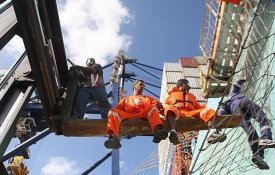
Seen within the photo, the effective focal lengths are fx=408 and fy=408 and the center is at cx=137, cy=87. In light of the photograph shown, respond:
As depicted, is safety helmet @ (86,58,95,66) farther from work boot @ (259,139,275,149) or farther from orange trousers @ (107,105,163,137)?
work boot @ (259,139,275,149)

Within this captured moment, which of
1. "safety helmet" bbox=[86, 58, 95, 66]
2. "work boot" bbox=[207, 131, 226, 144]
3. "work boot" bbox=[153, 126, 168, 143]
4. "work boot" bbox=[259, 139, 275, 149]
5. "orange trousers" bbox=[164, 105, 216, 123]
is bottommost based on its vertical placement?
"work boot" bbox=[259, 139, 275, 149]

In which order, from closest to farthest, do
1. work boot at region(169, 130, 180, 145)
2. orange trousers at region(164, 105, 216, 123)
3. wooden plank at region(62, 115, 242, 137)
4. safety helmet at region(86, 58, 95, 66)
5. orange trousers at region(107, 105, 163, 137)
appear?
work boot at region(169, 130, 180, 145) < orange trousers at region(107, 105, 163, 137) < wooden plank at region(62, 115, 242, 137) < orange trousers at region(164, 105, 216, 123) < safety helmet at region(86, 58, 95, 66)

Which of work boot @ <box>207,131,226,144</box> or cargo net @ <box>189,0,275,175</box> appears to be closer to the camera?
work boot @ <box>207,131,226,144</box>

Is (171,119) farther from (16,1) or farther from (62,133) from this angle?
(16,1)

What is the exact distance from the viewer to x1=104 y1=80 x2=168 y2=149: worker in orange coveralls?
6723 mm

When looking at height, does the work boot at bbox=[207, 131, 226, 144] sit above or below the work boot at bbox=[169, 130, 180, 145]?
above

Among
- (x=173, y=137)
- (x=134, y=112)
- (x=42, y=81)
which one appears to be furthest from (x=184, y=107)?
(x=42, y=81)

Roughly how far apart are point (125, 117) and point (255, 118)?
2482mm

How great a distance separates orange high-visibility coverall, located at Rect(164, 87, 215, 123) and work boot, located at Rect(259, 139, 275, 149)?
96cm

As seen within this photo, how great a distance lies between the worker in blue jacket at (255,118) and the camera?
7098mm

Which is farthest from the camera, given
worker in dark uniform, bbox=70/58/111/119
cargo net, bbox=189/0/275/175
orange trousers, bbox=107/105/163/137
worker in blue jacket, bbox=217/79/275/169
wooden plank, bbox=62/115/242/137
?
cargo net, bbox=189/0/275/175

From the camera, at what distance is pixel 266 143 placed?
23.0 feet

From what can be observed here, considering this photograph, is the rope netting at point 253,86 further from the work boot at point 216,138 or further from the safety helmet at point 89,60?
the safety helmet at point 89,60

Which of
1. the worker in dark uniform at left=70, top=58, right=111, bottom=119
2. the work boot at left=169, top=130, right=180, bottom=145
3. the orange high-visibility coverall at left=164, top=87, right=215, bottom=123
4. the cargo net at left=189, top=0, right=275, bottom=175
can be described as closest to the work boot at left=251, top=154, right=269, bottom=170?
the cargo net at left=189, top=0, right=275, bottom=175
